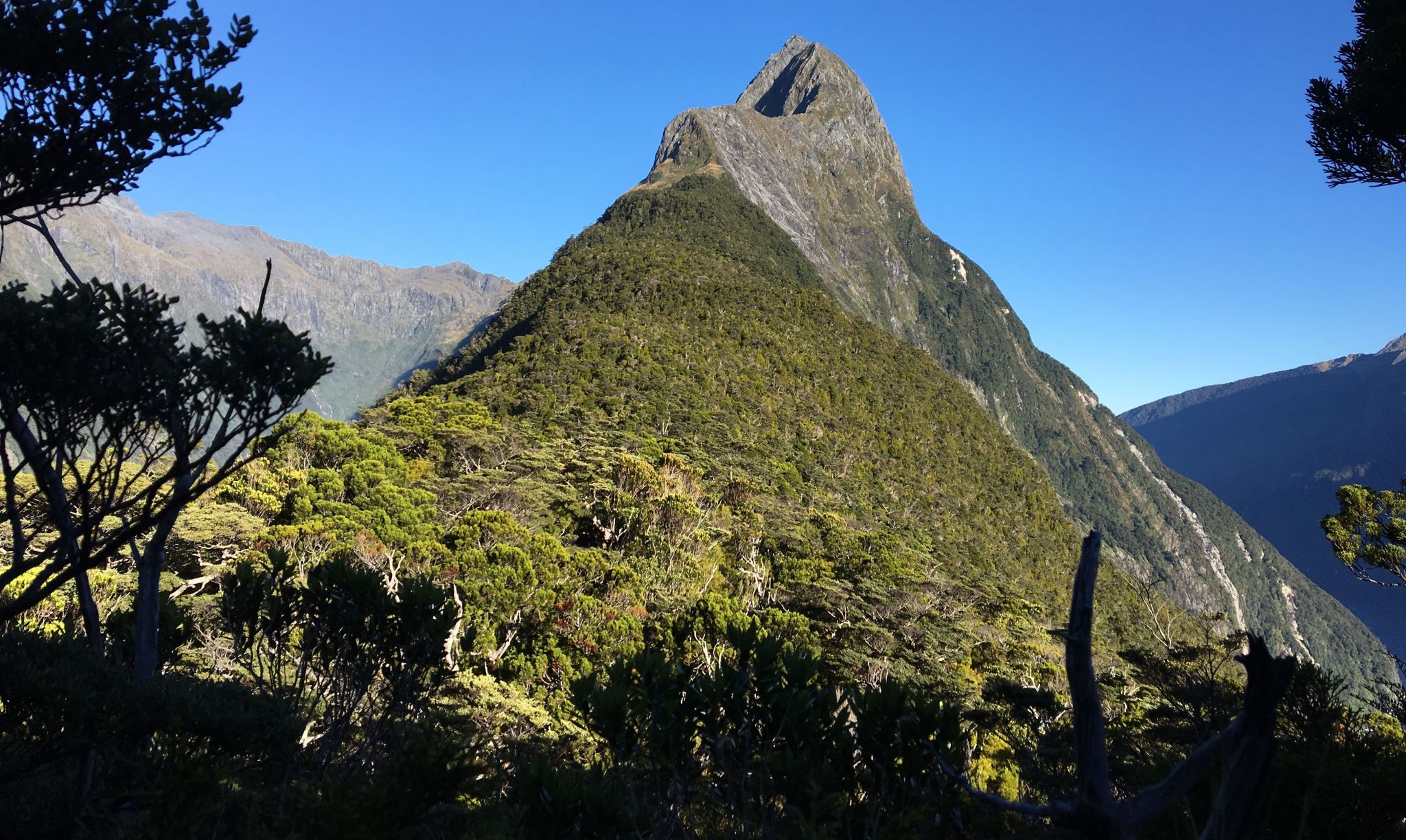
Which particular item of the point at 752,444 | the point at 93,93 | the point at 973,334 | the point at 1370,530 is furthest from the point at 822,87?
the point at 93,93

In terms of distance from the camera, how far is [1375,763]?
418 cm

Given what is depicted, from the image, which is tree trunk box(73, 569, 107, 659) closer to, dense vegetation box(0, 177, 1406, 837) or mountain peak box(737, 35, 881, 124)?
dense vegetation box(0, 177, 1406, 837)

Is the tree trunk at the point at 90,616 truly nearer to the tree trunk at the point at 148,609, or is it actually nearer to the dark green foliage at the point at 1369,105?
the tree trunk at the point at 148,609

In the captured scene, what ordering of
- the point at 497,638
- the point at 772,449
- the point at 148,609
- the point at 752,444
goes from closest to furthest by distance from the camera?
the point at 148,609 < the point at 497,638 < the point at 752,444 < the point at 772,449

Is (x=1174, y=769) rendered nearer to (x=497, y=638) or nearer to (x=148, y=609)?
(x=148, y=609)

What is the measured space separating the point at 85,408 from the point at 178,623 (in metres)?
5.06

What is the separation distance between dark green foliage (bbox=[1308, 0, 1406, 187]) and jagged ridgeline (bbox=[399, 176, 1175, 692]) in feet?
32.3

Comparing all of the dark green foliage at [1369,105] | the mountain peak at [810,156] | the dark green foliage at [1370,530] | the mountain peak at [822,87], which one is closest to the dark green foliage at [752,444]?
the dark green foliage at [1370,530]

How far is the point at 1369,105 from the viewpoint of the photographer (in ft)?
22.1

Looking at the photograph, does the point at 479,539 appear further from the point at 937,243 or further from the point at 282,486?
the point at 937,243

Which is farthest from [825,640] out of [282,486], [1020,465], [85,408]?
[1020,465]

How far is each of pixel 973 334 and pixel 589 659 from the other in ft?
597

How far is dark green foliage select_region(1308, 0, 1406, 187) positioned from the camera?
643 cm

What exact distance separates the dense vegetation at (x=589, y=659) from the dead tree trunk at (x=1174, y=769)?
0.95 feet
